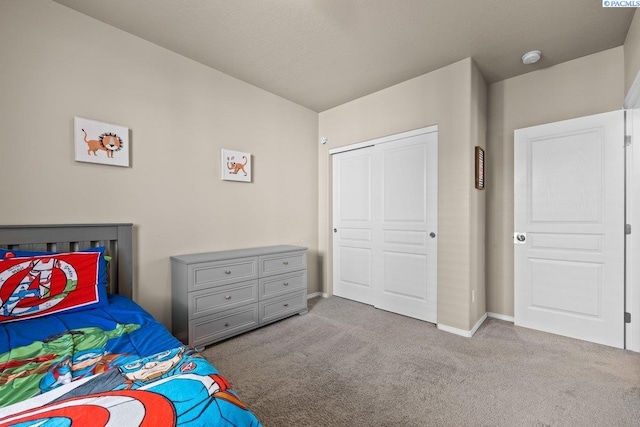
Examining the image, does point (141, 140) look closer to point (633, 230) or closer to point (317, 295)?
point (317, 295)

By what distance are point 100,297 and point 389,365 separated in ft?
7.00

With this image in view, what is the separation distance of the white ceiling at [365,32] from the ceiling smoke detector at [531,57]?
0.06m

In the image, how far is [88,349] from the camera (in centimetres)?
136

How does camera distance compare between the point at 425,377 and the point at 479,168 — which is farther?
the point at 479,168

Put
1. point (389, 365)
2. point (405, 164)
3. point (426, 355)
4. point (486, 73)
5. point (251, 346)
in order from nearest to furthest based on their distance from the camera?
1. point (389, 365)
2. point (426, 355)
3. point (251, 346)
4. point (486, 73)
5. point (405, 164)

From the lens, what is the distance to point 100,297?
193 centimetres

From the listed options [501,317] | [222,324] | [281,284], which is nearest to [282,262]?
[281,284]

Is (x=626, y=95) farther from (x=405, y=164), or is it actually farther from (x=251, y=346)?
(x=251, y=346)

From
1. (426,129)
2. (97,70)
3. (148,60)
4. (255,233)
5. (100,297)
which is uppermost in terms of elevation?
(148,60)

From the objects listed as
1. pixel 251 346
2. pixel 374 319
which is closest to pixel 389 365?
pixel 374 319

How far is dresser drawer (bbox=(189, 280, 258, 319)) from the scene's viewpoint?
238 centimetres

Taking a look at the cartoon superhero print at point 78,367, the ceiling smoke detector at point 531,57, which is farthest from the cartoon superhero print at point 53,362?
the ceiling smoke detector at point 531,57

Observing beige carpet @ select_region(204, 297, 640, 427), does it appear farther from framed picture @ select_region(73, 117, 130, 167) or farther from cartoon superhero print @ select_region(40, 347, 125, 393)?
framed picture @ select_region(73, 117, 130, 167)

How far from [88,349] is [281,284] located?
1813 mm
